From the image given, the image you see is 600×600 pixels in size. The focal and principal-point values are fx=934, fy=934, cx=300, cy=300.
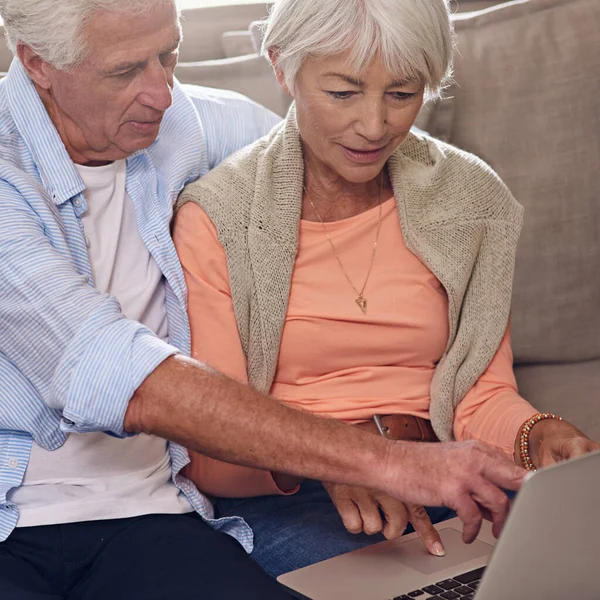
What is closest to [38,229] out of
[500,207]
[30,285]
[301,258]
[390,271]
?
[30,285]

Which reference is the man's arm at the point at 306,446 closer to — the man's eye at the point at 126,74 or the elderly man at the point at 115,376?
the elderly man at the point at 115,376

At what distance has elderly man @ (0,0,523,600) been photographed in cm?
110

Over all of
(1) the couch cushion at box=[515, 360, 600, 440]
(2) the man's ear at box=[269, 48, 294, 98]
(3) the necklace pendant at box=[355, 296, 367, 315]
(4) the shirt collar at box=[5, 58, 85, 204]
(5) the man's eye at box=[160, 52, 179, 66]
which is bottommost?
(1) the couch cushion at box=[515, 360, 600, 440]

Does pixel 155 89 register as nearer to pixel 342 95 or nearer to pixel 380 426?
pixel 342 95

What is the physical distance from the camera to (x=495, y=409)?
155cm

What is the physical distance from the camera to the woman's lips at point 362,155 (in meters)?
1.50

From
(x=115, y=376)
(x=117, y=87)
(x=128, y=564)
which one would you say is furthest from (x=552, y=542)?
(x=117, y=87)

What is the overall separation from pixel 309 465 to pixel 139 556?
1.18 feet

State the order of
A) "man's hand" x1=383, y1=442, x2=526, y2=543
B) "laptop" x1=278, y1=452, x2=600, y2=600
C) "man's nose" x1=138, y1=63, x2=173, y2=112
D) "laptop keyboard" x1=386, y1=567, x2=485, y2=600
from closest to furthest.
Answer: "laptop" x1=278, y1=452, x2=600, y2=600, "man's hand" x1=383, y1=442, x2=526, y2=543, "laptop keyboard" x1=386, y1=567, x2=485, y2=600, "man's nose" x1=138, y1=63, x2=173, y2=112

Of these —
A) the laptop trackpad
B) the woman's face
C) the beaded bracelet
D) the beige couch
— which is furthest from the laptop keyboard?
the beige couch

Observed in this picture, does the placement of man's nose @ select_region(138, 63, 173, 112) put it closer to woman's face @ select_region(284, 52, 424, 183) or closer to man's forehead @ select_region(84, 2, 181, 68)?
man's forehead @ select_region(84, 2, 181, 68)

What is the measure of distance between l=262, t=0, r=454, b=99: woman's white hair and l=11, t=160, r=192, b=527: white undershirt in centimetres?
36

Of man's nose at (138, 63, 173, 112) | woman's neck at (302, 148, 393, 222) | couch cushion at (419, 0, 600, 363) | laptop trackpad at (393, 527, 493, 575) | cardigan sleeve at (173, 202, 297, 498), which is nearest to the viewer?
laptop trackpad at (393, 527, 493, 575)

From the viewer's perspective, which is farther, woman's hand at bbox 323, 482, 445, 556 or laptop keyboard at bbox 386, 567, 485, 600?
woman's hand at bbox 323, 482, 445, 556
